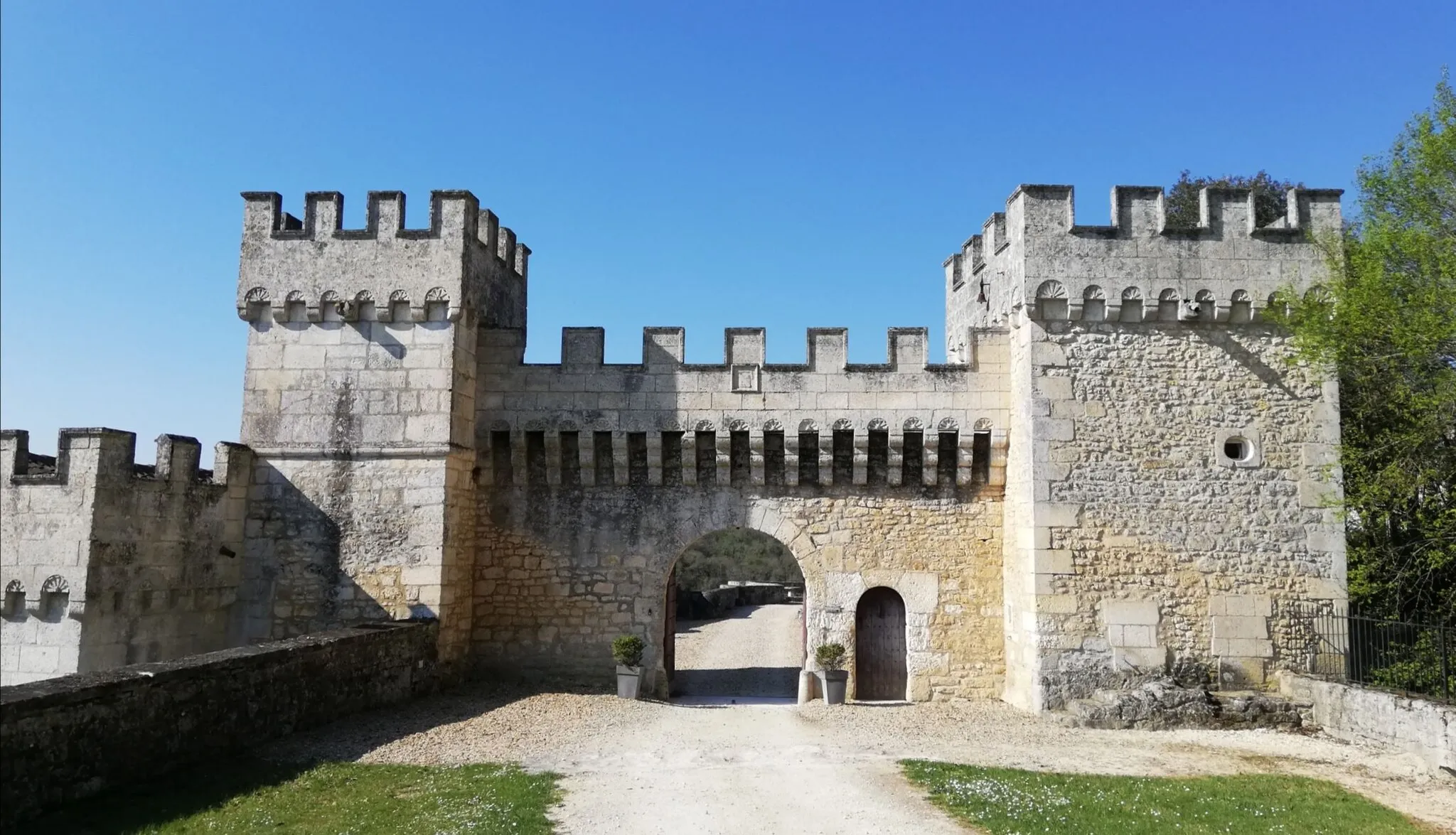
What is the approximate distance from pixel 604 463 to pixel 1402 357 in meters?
9.57

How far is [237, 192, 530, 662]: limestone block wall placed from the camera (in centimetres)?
1148

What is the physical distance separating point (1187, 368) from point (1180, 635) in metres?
3.12

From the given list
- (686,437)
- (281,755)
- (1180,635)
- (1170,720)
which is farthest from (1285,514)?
(281,755)

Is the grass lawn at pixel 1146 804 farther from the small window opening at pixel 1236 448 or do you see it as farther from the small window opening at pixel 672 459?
the small window opening at pixel 672 459

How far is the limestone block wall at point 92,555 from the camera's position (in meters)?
9.48

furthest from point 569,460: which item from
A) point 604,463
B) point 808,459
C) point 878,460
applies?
point 878,460

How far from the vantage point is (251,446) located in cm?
1166

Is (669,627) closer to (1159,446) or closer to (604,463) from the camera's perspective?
(604,463)

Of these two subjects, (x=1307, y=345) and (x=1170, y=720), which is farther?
(x=1307, y=345)

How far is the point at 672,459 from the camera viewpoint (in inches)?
493

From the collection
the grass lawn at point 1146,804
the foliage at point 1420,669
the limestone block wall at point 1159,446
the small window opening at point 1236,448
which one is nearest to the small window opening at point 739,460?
the limestone block wall at point 1159,446

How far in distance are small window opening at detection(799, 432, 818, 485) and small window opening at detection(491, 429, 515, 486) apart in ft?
12.3

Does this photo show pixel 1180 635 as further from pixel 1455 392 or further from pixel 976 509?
pixel 1455 392

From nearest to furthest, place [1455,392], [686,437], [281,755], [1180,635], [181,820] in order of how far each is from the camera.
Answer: [181,820] → [281,755] → [1455,392] → [1180,635] → [686,437]
